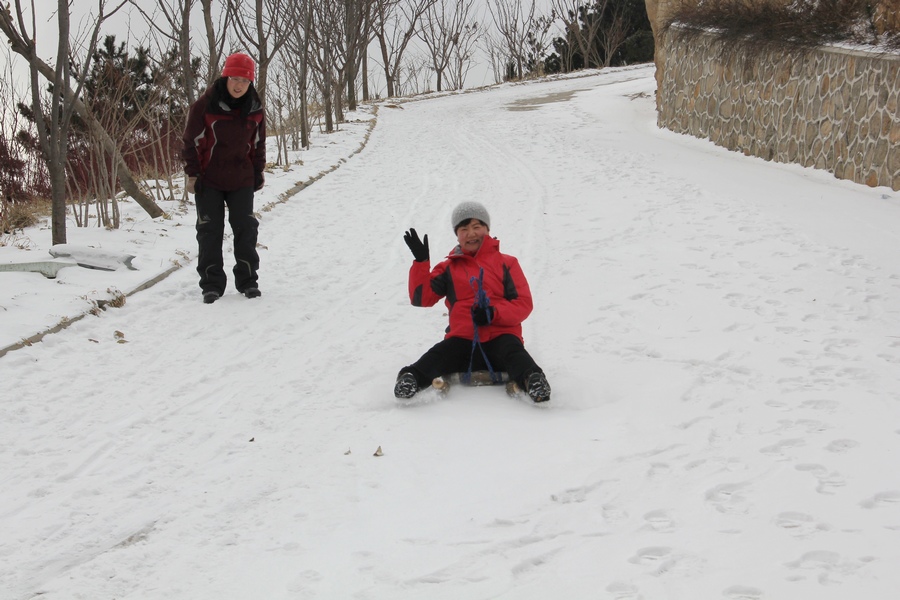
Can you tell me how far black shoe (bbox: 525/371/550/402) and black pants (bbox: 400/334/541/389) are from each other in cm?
5

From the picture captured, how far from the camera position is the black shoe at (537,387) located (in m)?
3.79

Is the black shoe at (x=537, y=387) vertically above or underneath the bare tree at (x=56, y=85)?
underneath

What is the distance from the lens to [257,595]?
8.00 ft

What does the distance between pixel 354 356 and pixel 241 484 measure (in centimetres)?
161

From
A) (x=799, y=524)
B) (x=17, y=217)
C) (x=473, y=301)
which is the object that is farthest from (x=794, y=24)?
(x=17, y=217)

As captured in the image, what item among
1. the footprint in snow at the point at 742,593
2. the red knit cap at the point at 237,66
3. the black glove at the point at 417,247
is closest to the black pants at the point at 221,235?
the red knit cap at the point at 237,66

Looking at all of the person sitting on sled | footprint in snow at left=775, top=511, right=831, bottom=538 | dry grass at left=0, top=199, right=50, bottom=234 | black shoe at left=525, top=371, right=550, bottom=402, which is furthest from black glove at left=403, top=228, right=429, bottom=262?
dry grass at left=0, top=199, right=50, bottom=234

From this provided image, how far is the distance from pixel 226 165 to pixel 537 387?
111 inches

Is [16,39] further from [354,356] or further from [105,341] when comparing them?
[354,356]

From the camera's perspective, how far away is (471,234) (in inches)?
167

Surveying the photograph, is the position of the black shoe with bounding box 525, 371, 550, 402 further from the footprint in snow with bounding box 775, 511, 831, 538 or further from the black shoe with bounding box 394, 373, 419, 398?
the footprint in snow with bounding box 775, 511, 831, 538

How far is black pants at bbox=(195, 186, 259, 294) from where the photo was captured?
5504mm

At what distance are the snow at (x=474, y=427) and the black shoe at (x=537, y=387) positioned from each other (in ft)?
0.26

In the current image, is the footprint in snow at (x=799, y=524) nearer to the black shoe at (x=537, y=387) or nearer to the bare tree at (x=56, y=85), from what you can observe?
the black shoe at (x=537, y=387)
